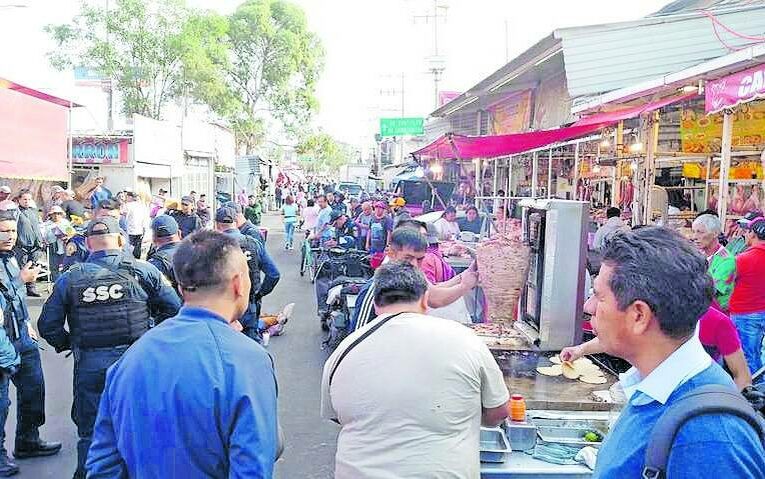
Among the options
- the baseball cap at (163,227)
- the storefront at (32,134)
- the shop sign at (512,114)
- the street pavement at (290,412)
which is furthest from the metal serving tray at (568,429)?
the shop sign at (512,114)

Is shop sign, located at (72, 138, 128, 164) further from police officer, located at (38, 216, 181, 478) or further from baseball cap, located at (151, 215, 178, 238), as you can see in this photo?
police officer, located at (38, 216, 181, 478)

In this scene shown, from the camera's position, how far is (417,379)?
263 centimetres

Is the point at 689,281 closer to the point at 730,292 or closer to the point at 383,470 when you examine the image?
the point at 383,470

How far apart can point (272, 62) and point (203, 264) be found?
1579 inches

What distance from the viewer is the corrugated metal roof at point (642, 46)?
12453mm

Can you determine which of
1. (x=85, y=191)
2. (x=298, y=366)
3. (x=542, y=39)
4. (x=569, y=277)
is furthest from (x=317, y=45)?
(x=569, y=277)

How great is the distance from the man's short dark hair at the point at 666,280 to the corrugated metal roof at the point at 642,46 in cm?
1130

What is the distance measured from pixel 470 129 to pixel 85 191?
13554 millimetres

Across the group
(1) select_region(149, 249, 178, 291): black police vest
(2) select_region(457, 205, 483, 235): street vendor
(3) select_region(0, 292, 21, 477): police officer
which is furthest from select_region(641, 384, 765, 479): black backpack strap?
(2) select_region(457, 205, 483, 235): street vendor

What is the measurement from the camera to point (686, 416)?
1.46 m

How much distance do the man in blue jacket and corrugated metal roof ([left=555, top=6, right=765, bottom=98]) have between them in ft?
37.0

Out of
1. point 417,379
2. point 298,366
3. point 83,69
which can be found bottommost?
point 298,366

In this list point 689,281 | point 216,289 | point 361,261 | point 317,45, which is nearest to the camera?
point 689,281

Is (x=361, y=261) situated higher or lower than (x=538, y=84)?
lower
